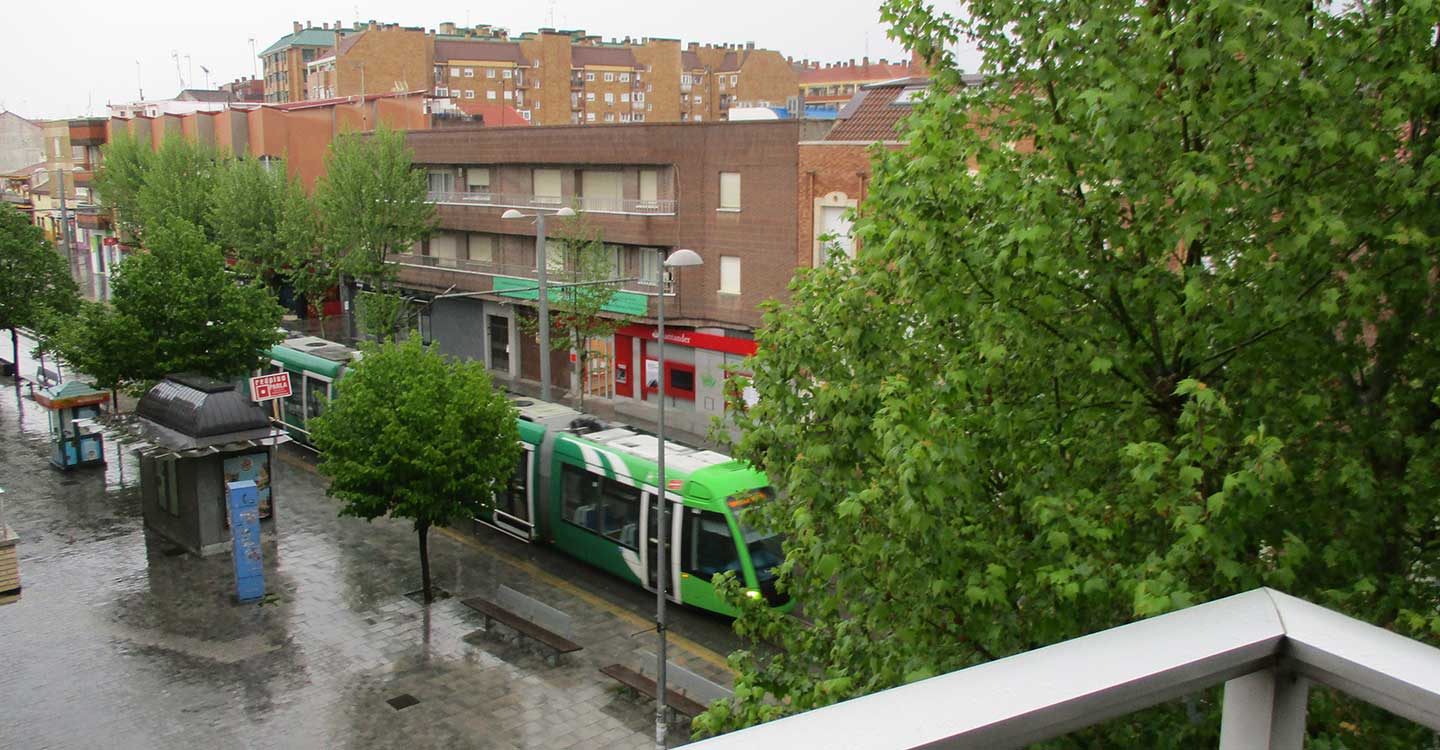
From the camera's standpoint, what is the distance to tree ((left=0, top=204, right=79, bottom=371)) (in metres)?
37.9

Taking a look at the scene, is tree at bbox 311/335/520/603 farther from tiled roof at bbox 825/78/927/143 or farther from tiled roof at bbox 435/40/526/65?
tiled roof at bbox 435/40/526/65

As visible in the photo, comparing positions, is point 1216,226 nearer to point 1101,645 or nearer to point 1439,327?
point 1439,327

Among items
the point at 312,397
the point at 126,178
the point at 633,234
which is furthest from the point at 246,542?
the point at 126,178

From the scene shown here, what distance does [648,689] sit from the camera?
53.6ft

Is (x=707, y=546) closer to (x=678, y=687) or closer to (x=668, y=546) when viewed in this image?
(x=668, y=546)

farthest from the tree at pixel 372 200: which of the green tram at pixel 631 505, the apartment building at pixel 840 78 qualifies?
the apartment building at pixel 840 78

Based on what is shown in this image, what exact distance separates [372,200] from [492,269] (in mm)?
5064

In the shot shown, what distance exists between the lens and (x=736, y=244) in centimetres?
3469

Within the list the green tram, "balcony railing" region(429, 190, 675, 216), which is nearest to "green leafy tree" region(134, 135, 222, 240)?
"balcony railing" region(429, 190, 675, 216)

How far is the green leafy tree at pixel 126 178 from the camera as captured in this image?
57594 millimetres

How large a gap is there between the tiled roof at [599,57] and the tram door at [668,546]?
97.3 m

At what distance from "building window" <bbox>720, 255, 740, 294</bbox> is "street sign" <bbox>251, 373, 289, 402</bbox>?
46.4 ft

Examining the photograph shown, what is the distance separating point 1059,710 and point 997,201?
6.34m

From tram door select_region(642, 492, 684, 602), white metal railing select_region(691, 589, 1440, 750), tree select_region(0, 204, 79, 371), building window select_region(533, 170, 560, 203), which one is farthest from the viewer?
building window select_region(533, 170, 560, 203)
